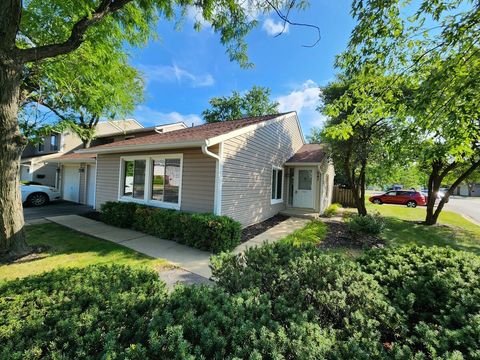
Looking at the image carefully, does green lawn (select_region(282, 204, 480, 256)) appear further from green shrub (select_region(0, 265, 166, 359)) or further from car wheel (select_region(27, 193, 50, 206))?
car wheel (select_region(27, 193, 50, 206))

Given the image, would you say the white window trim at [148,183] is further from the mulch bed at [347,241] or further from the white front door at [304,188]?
the white front door at [304,188]

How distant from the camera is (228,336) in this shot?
1.58m

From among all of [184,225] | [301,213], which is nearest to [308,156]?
[301,213]

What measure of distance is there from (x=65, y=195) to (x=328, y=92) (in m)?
18.8

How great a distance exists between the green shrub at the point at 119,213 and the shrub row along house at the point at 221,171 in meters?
0.77

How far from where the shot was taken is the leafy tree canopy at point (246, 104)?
2942 cm

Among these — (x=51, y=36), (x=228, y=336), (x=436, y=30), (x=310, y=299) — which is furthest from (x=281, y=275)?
(x=51, y=36)

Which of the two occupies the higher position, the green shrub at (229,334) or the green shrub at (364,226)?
the green shrub at (229,334)

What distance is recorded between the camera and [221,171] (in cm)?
716

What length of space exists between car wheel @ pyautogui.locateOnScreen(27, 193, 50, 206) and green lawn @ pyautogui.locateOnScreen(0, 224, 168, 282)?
7316 mm

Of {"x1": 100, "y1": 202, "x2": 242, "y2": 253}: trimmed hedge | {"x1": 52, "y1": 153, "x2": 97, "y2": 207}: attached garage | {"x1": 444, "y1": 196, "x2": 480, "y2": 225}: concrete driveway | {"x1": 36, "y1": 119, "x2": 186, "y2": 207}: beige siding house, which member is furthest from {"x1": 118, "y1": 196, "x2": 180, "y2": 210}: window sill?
{"x1": 444, "y1": 196, "x2": 480, "y2": 225}: concrete driveway

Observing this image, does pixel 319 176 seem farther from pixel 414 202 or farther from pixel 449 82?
pixel 414 202

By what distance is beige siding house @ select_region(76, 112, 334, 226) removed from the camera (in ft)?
24.3

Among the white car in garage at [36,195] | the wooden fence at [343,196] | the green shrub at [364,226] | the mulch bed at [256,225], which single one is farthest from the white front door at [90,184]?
the wooden fence at [343,196]
